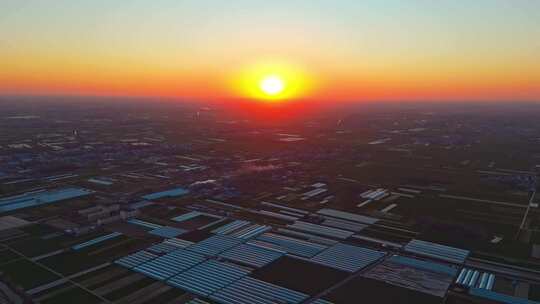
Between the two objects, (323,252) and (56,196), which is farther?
(56,196)

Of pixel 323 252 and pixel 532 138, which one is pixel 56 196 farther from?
pixel 532 138

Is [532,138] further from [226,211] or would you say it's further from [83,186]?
[83,186]

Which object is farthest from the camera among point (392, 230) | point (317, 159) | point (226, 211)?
point (317, 159)

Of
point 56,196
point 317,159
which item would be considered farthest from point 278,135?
point 56,196

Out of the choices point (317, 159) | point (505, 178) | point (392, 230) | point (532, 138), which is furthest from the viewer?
point (532, 138)

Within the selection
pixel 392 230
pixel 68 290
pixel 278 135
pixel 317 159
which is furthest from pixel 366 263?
pixel 278 135

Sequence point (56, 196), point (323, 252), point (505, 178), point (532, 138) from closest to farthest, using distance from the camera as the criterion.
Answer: point (323, 252) → point (56, 196) → point (505, 178) → point (532, 138)

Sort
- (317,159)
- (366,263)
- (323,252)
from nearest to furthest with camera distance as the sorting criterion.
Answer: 1. (366,263)
2. (323,252)
3. (317,159)

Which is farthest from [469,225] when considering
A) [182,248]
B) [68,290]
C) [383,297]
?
[68,290]

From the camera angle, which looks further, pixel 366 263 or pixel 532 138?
pixel 532 138
